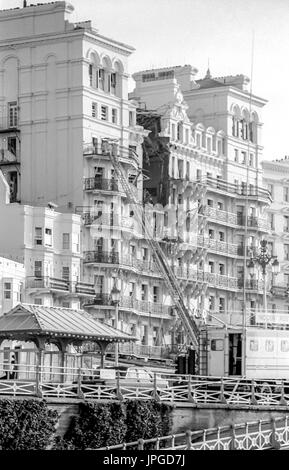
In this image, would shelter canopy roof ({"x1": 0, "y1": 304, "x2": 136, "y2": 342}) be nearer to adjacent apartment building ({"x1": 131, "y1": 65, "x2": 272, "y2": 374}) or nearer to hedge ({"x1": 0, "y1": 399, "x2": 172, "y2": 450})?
hedge ({"x1": 0, "y1": 399, "x2": 172, "y2": 450})

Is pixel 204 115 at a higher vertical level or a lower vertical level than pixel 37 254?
higher

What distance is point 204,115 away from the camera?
109562mm

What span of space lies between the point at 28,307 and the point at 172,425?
837 cm

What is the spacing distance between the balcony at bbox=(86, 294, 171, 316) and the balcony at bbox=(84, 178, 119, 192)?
5.86 metres

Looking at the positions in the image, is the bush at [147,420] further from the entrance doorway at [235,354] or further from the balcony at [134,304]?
the balcony at [134,304]

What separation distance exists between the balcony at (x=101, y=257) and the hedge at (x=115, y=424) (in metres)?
34.0

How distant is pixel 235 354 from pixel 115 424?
18.6m

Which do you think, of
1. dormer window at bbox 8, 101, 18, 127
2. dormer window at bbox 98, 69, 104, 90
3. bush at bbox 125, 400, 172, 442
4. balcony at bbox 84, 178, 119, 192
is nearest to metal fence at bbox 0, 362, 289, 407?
bush at bbox 125, 400, 172, 442

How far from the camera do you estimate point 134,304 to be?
314ft

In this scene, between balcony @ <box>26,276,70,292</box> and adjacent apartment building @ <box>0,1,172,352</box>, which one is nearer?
balcony @ <box>26,276,70,292</box>

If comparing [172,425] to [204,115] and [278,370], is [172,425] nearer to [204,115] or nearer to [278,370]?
[278,370]

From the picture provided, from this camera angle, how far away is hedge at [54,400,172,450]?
54.7m

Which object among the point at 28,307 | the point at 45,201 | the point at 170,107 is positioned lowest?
the point at 28,307
